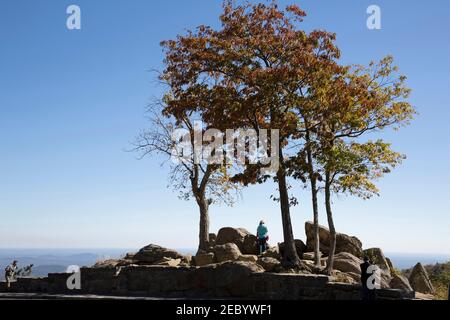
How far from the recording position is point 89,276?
2419 cm

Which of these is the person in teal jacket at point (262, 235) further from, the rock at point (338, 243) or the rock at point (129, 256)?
the rock at point (129, 256)

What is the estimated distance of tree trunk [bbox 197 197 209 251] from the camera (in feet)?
117

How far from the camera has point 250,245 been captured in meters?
32.9

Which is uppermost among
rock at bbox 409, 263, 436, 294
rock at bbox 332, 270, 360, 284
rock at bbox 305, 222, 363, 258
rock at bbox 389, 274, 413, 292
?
rock at bbox 305, 222, 363, 258

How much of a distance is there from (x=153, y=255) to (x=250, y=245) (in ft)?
22.0

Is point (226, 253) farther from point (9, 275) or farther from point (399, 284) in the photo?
point (9, 275)

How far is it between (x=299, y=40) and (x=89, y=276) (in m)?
14.8

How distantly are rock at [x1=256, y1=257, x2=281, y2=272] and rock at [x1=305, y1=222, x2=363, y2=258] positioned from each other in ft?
20.9

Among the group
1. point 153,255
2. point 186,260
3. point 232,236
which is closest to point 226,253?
point 186,260

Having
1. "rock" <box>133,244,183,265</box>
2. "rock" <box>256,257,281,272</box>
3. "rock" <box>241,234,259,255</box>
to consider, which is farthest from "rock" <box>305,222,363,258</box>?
"rock" <box>133,244,183,265</box>

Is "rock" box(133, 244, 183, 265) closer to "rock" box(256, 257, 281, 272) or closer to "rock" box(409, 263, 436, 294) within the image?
"rock" box(256, 257, 281, 272)

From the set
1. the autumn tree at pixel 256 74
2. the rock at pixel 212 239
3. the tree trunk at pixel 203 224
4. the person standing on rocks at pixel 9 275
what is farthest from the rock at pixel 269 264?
the person standing on rocks at pixel 9 275
